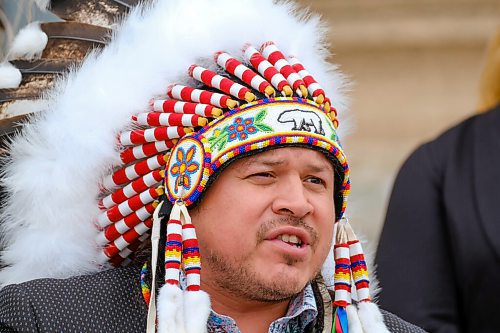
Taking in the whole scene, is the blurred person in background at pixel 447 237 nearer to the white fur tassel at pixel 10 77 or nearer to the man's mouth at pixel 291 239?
the man's mouth at pixel 291 239

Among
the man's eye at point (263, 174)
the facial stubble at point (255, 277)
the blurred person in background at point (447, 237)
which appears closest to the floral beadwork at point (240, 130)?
the man's eye at point (263, 174)

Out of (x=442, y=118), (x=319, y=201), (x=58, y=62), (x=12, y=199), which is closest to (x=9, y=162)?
(x=12, y=199)

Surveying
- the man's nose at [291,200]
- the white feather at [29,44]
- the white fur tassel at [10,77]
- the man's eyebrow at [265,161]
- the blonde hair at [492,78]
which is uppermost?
the blonde hair at [492,78]

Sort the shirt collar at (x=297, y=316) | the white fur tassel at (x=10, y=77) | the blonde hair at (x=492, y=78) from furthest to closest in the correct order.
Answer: the blonde hair at (x=492, y=78), the white fur tassel at (x=10, y=77), the shirt collar at (x=297, y=316)

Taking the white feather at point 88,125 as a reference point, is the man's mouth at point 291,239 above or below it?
below

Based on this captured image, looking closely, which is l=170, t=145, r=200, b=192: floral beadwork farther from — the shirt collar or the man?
the shirt collar

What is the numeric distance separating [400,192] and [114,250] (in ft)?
4.31

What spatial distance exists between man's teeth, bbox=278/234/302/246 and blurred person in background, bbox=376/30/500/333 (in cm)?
103

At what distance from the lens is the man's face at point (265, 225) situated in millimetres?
3346

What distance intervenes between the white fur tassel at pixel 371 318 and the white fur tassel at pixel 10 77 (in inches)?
46.4

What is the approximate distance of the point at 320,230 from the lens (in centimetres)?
344

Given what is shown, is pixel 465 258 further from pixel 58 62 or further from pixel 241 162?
pixel 58 62

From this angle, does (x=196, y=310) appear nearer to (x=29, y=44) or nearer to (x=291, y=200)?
(x=291, y=200)

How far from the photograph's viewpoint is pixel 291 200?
3.36 meters
